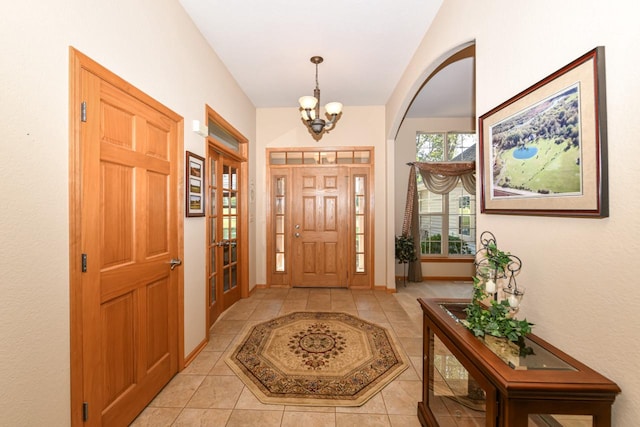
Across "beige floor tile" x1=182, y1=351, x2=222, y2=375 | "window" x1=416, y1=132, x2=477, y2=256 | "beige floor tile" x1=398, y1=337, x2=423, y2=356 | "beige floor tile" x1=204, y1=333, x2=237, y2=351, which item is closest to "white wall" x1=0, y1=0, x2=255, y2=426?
"beige floor tile" x1=182, y1=351, x2=222, y2=375

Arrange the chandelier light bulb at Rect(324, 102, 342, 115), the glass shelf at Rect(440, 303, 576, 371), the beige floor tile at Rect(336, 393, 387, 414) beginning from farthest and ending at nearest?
the chandelier light bulb at Rect(324, 102, 342, 115) < the beige floor tile at Rect(336, 393, 387, 414) < the glass shelf at Rect(440, 303, 576, 371)

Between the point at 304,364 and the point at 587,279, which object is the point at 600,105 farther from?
the point at 304,364

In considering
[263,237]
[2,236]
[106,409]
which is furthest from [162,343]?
[263,237]

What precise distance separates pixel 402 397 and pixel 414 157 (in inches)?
167

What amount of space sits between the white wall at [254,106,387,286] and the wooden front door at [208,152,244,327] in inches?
24.5

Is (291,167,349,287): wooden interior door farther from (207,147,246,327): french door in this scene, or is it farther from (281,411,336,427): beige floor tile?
(281,411,336,427): beige floor tile

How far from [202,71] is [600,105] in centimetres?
294

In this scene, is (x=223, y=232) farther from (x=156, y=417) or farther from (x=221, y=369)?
(x=156, y=417)

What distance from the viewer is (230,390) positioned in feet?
6.94

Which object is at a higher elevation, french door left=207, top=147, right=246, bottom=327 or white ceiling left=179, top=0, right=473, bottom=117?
white ceiling left=179, top=0, right=473, bottom=117

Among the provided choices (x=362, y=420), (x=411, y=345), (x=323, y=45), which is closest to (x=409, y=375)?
(x=411, y=345)

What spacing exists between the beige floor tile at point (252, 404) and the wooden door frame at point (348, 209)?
2.74 m

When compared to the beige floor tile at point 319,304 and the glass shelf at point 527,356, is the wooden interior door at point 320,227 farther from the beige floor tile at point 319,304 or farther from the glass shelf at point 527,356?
the glass shelf at point 527,356

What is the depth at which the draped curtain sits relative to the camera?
5.19 metres
